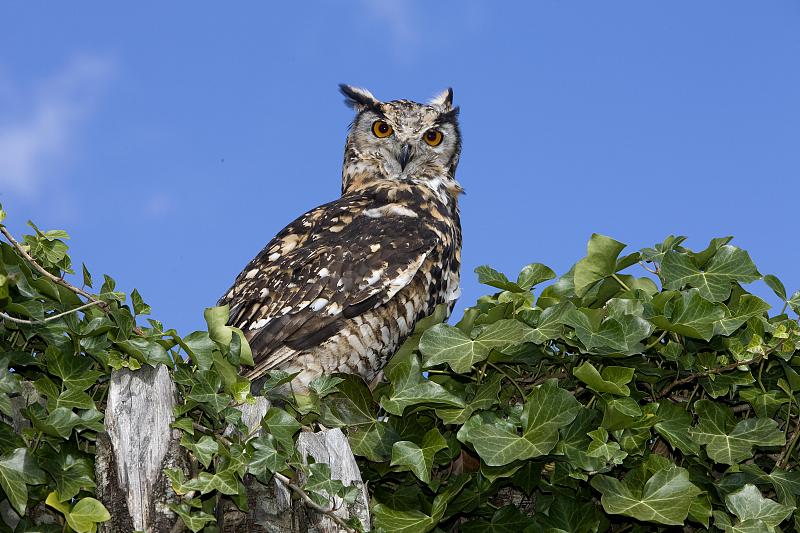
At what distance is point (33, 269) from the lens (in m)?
2.96

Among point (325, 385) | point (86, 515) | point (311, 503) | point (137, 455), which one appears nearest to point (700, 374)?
point (325, 385)

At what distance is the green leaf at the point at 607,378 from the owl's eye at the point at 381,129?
2893mm

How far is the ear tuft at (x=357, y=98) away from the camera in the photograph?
597cm

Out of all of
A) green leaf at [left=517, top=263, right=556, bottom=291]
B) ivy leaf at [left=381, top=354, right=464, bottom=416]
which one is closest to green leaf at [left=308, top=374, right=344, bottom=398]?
ivy leaf at [left=381, top=354, right=464, bottom=416]

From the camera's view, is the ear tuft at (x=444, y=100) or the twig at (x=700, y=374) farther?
the ear tuft at (x=444, y=100)

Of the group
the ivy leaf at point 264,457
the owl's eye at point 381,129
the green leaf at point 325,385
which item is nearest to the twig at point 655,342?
the green leaf at point 325,385

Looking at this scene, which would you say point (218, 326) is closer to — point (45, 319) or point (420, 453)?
point (45, 319)

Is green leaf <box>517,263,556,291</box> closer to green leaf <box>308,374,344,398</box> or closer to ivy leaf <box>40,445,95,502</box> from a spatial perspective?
green leaf <box>308,374,344,398</box>

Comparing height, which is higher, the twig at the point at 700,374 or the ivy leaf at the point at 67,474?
the twig at the point at 700,374

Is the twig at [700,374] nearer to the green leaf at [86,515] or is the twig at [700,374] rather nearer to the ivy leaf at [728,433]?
the ivy leaf at [728,433]

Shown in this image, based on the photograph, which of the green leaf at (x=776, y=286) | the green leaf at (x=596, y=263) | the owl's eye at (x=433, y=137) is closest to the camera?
the green leaf at (x=776, y=286)

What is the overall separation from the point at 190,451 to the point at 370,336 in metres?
1.49

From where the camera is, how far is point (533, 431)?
304cm

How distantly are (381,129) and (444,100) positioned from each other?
69 cm
